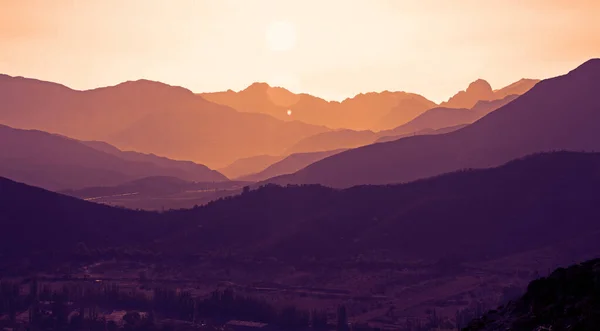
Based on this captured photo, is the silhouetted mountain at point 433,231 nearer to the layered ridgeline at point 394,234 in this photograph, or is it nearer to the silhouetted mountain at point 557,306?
the layered ridgeline at point 394,234

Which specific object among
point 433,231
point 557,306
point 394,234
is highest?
point 433,231

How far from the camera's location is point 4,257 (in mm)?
183000

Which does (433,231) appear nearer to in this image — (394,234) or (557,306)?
(394,234)

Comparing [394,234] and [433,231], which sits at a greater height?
[433,231]

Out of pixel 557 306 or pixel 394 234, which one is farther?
pixel 394 234

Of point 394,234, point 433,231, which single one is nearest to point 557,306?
point 394,234

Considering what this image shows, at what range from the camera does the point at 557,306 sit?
33406 mm

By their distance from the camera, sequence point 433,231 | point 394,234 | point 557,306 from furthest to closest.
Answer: point 433,231 → point 394,234 → point 557,306

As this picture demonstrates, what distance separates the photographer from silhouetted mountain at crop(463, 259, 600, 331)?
31.5m

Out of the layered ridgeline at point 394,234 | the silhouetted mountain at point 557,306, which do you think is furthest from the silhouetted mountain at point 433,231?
the silhouetted mountain at point 557,306

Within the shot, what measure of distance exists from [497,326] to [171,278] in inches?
5324

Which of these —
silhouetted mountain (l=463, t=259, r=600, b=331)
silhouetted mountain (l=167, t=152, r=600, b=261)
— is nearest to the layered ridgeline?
silhouetted mountain (l=167, t=152, r=600, b=261)

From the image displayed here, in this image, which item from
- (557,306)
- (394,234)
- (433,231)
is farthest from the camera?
(433,231)

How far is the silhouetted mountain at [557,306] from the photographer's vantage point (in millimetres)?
31459
